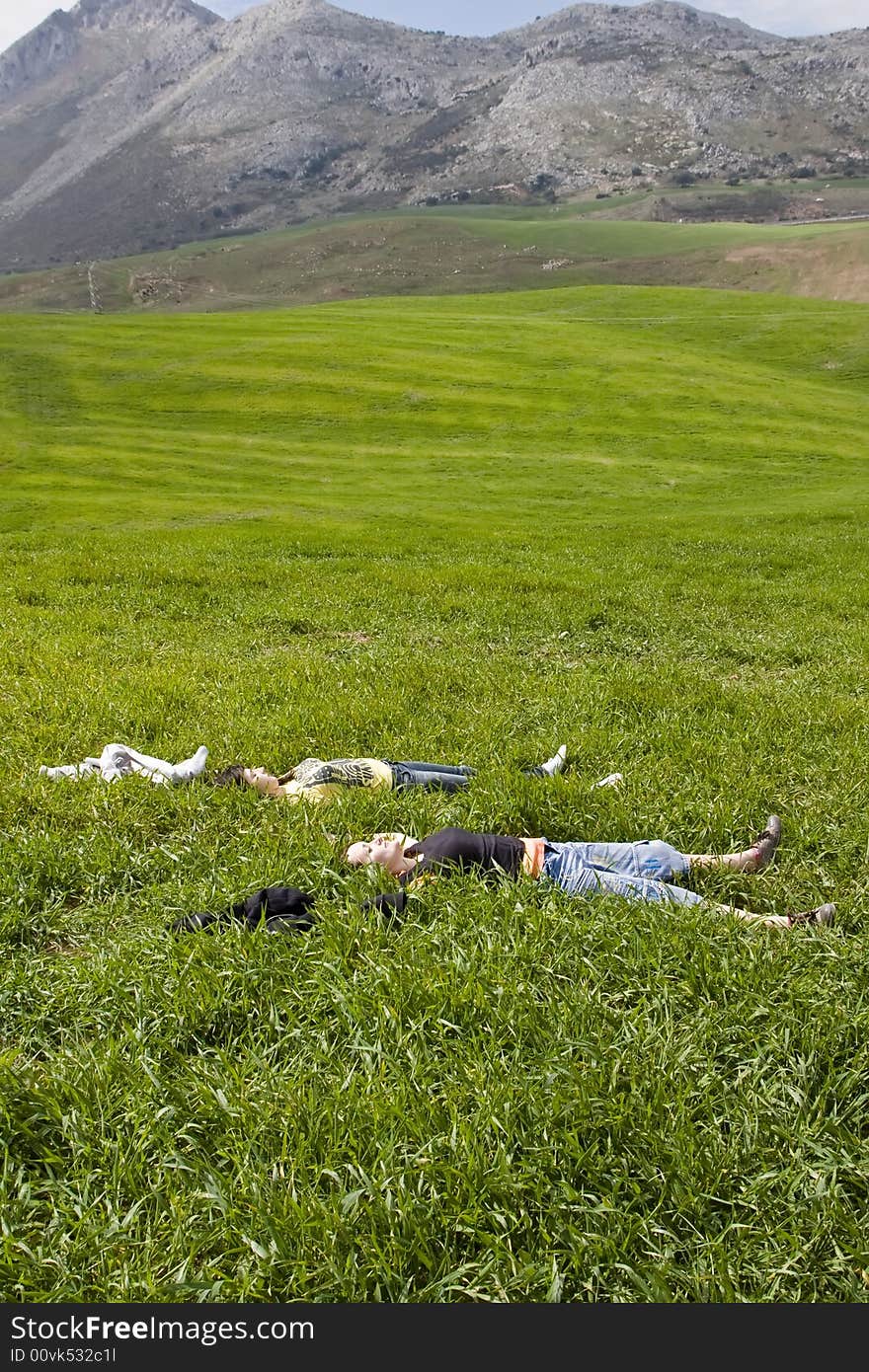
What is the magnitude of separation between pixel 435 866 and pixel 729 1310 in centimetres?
293

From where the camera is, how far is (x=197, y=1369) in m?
2.62

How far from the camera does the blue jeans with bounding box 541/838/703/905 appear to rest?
5.16 meters

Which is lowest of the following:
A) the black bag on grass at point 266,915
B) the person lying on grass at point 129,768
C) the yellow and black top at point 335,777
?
the yellow and black top at point 335,777

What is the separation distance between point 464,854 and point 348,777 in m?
1.73

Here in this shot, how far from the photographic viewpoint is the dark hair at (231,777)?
694 centimetres

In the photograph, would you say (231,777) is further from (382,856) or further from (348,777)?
(382,856)

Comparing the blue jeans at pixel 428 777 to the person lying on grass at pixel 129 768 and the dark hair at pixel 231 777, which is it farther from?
the person lying on grass at pixel 129 768

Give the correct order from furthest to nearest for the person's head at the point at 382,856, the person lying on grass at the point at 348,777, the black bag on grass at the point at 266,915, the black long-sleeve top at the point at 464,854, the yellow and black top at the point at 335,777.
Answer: the person lying on grass at the point at 348,777, the yellow and black top at the point at 335,777, the person's head at the point at 382,856, the black long-sleeve top at the point at 464,854, the black bag on grass at the point at 266,915

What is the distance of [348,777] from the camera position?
22.6ft

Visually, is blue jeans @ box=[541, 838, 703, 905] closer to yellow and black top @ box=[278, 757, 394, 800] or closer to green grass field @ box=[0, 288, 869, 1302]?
green grass field @ box=[0, 288, 869, 1302]

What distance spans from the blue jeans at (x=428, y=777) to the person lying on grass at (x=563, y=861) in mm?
1057

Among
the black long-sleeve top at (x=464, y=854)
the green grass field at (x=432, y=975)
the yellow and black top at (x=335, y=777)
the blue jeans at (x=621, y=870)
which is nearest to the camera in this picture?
the green grass field at (x=432, y=975)

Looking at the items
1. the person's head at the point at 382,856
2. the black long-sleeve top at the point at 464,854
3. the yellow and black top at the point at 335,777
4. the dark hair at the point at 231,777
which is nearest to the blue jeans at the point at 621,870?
the black long-sleeve top at the point at 464,854

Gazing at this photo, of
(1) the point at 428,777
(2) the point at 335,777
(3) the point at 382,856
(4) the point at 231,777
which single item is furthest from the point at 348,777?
(3) the point at 382,856
